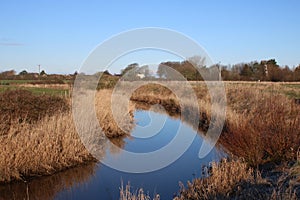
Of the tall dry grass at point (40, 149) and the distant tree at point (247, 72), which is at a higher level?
the distant tree at point (247, 72)

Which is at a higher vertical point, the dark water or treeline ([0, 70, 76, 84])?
treeline ([0, 70, 76, 84])

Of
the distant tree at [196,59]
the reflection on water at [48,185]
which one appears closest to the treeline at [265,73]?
the distant tree at [196,59]

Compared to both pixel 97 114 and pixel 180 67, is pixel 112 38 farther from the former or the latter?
pixel 180 67

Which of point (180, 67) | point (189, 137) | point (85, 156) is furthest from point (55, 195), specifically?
point (180, 67)

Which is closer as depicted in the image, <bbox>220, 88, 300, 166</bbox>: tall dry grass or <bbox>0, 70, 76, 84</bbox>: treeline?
<bbox>220, 88, 300, 166</bbox>: tall dry grass

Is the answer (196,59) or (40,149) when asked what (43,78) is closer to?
(196,59)

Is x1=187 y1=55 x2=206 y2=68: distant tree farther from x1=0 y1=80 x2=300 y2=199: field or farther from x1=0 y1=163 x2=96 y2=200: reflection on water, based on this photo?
x1=0 y1=163 x2=96 y2=200: reflection on water

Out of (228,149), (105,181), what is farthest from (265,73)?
(105,181)

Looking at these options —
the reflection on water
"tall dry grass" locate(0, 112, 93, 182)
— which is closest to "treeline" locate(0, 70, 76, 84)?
"tall dry grass" locate(0, 112, 93, 182)

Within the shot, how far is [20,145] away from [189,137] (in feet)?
24.1

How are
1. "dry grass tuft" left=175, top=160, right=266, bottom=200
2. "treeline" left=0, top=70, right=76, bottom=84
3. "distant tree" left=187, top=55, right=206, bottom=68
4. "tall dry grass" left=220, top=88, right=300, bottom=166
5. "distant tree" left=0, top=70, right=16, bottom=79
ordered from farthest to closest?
1. "distant tree" left=0, top=70, right=16, bottom=79
2. "treeline" left=0, top=70, right=76, bottom=84
3. "distant tree" left=187, top=55, right=206, bottom=68
4. "tall dry grass" left=220, top=88, right=300, bottom=166
5. "dry grass tuft" left=175, top=160, right=266, bottom=200

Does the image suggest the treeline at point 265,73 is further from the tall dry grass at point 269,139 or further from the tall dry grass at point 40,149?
the tall dry grass at point 40,149

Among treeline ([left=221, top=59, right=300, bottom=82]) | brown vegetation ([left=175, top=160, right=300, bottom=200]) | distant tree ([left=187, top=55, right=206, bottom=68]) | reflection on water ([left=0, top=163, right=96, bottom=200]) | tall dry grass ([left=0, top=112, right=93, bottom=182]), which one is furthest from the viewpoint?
treeline ([left=221, top=59, right=300, bottom=82])

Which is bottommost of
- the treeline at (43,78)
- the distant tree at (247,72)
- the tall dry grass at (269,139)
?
the tall dry grass at (269,139)
